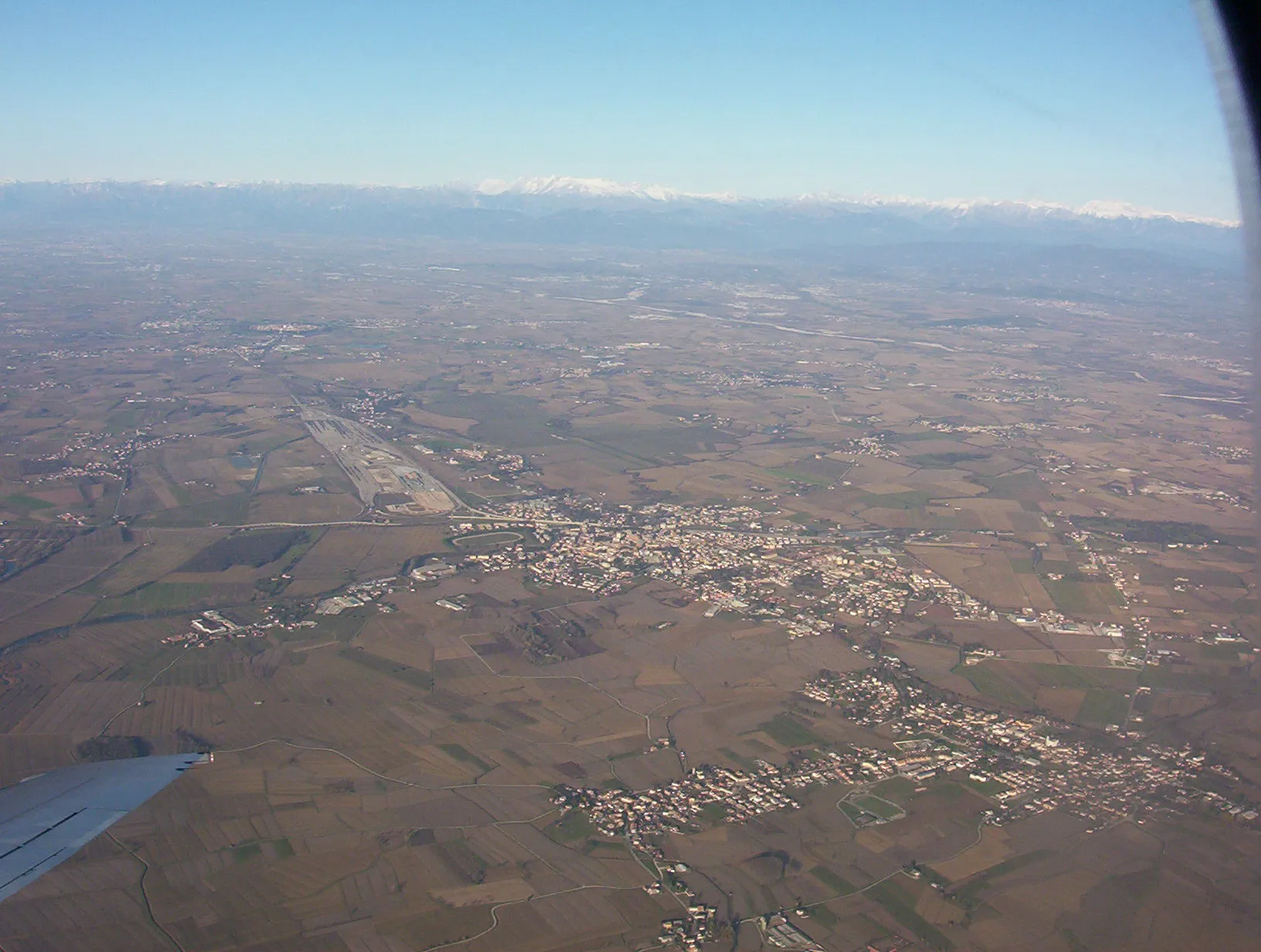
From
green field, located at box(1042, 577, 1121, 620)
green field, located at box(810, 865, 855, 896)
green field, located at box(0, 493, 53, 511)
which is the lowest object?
green field, located at box(810, 865, 855, 896)

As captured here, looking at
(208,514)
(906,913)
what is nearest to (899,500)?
(906,913)

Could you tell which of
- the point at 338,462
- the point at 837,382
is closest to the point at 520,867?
the point at 338,462

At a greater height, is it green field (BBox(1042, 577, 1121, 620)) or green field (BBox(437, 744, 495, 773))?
green field (BBox(1042, 577, 1121, 620))

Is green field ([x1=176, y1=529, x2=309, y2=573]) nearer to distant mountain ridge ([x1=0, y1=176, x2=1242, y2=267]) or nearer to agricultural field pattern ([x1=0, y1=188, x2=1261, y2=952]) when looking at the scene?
agricultural field pattern ([x1=0, y1=188, x2=1261, y2=952])

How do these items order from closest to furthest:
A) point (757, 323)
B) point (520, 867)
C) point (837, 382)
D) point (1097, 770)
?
point (520, 867), point (1097, 770), point (837, 382), point (757, 323)

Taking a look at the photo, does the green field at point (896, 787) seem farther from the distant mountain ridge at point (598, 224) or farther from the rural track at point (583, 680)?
the distant mountain ridge at point (598, 224)

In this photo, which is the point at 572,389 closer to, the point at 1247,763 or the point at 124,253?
the point at 1247,763

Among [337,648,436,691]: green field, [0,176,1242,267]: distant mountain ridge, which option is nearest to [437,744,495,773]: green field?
[337,648,436,691]: green field

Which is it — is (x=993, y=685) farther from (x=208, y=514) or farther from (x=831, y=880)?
(x=208, y=514)
